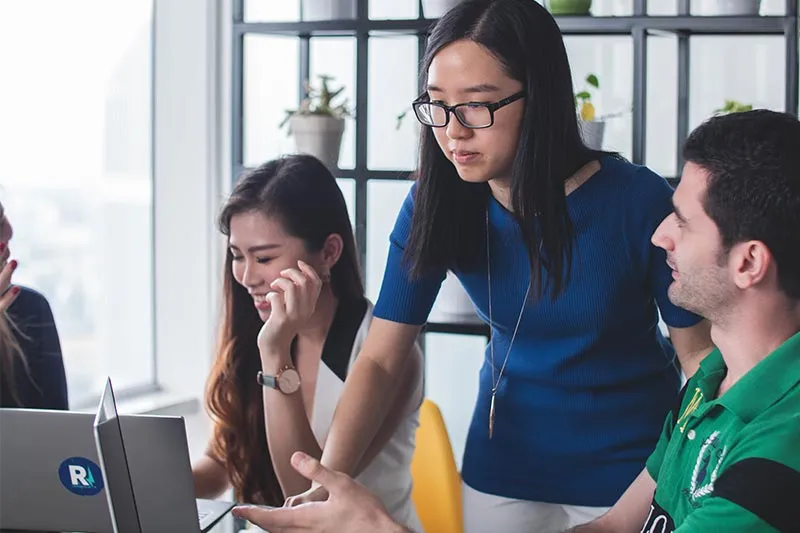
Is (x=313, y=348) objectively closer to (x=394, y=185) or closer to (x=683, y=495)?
(x=683, y=495)

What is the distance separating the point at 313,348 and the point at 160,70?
152 centimetres

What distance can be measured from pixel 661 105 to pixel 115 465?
2.10m

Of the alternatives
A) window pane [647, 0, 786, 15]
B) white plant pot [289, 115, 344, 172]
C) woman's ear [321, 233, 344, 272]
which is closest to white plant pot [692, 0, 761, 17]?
window pane [647, 0, 786, 15]

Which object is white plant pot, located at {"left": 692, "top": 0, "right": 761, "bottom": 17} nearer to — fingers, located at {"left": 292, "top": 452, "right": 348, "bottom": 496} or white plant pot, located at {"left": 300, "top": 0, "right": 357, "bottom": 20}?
white plant pot, located at {"left": 300, "top": 0, "right": 357, "bottom": 20}

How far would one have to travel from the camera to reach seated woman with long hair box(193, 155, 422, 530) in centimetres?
206

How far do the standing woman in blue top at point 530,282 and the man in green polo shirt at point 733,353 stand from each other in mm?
290

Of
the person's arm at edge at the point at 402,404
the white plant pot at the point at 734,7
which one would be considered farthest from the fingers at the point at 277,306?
the white plant pot at the point at 734,7

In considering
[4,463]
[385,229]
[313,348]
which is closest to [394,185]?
[385,229]

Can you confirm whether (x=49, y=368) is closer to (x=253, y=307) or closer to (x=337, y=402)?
(x=253, y=307)

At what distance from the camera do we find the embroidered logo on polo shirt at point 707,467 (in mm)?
1383

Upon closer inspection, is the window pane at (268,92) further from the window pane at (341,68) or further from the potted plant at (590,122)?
the potted plant at (590,122)

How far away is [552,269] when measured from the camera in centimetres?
185

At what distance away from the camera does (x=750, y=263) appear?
1.40m

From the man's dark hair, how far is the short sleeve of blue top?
0.38 metres
